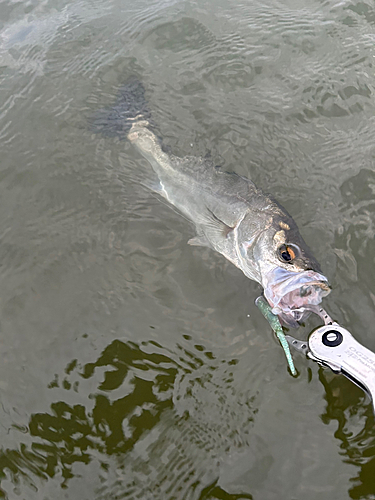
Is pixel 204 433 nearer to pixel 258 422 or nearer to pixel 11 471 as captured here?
pixel 258 422

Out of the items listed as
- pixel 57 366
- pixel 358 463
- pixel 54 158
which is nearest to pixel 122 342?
pixel 57 366

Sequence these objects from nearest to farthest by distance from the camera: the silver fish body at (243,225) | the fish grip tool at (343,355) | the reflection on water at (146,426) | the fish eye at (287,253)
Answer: the fish grip tool at (343,355) < the reflection on water at (146,426) < the silver fish body at (243,225) < the fish eye at (287,253)

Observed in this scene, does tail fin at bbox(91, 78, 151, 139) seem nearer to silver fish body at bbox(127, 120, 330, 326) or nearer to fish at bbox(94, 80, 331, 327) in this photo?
fish at bbox(94, 80, 331, 327)

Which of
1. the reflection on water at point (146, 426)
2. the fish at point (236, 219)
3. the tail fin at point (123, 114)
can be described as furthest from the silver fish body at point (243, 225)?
the reflection on water at point (146, 426)

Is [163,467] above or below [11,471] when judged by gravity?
below

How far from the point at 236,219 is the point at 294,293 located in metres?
1.40

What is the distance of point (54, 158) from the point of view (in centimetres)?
595

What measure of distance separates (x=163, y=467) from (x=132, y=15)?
8246mm

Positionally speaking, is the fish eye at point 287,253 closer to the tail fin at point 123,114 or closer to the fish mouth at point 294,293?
the fish mouth at point 294,293

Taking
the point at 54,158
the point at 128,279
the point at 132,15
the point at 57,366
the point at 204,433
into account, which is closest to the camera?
the point at 204,433

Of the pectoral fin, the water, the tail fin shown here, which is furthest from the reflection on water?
the tail fin

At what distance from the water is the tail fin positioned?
0.18m

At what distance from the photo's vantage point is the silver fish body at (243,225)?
3.79m

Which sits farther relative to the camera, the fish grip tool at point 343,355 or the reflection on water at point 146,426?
the reflection on water at point 146,426
